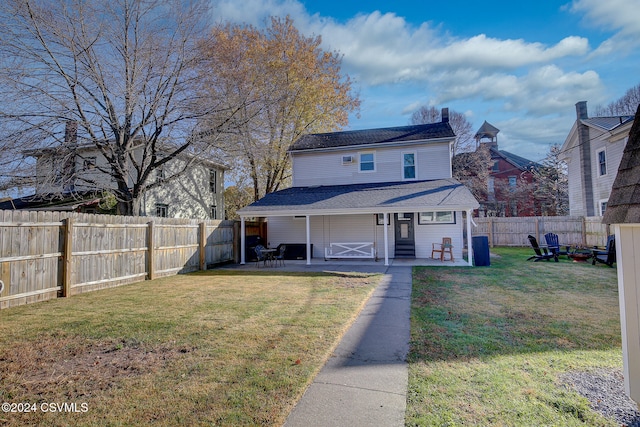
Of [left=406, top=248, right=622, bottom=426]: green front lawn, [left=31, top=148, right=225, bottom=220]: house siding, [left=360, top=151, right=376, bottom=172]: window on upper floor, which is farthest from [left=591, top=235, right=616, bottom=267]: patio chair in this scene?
[left=31, top=148, right=225, bottom=220]: house siding

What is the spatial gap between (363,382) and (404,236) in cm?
1149

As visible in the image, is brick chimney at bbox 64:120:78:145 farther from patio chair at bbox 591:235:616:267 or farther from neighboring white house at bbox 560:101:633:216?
neighboring white house at bbox 560:101:633:216

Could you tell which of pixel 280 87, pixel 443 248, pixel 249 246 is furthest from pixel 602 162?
pixel 249 246

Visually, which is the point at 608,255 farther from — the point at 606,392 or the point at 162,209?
the point at 162,209

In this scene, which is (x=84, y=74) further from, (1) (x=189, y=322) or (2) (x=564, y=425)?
(2) (x=564, y=425)

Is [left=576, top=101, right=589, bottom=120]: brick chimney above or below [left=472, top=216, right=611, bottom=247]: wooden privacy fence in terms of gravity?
above

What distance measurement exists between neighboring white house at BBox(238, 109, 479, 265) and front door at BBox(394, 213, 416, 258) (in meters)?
0.04

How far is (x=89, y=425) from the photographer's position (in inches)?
98.0

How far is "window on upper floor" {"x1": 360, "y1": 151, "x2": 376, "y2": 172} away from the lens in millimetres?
15641

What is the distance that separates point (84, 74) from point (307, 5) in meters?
9.40

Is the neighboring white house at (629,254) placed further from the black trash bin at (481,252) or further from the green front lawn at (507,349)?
the black trash bin at (481,252)

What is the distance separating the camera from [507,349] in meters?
3.94

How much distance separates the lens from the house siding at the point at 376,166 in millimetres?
14805

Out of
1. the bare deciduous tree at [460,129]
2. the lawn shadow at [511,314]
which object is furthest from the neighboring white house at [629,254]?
the bare deciduous tree at [460,129]
